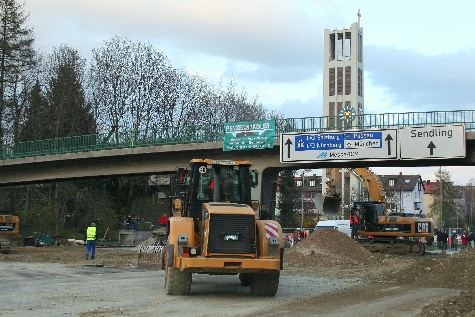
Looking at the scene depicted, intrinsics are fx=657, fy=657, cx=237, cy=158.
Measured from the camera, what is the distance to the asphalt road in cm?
1324

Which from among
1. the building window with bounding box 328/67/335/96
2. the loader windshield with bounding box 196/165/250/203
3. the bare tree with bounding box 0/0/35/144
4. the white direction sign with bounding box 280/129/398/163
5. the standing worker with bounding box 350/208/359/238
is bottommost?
the standing worker with bounding box 350/208/359/238

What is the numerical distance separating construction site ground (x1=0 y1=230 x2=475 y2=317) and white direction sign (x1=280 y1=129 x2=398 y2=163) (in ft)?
23.4

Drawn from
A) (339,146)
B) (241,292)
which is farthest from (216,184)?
(339,146)

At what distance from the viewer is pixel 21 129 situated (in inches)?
2530

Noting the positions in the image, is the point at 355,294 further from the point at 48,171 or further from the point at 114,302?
the point at 48,171

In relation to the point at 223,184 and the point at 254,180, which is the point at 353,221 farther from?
the point at 223,184

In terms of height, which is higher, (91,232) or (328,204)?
(328,204)

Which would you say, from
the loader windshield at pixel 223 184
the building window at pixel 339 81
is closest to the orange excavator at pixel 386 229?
the loader windshield at pixel 223 184

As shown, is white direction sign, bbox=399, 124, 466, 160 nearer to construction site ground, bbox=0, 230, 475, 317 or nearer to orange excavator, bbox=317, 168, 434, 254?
construction site ground, bbox=0, 230, 475, 317

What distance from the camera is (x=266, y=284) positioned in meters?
15.8

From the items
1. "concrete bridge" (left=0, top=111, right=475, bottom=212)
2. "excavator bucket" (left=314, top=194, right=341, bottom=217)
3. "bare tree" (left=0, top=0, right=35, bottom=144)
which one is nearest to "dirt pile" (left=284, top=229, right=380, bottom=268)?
"concrete bridge" (left=0, top=111, right=475, bottom=212)

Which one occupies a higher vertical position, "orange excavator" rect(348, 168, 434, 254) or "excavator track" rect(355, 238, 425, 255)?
"orange excavator" rect(348, 168, 434, 254)

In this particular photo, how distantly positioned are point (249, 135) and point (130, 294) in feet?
73.2

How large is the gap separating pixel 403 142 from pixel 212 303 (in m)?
21.0
